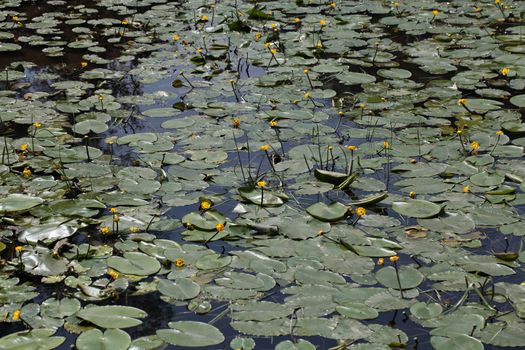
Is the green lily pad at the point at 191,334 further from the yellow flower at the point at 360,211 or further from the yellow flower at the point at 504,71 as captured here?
the yellow flower at the point at 504,71

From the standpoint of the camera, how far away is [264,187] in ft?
11.2

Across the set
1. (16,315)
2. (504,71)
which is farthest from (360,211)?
(504,71)

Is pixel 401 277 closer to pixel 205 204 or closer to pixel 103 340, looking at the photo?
pixel 205 204

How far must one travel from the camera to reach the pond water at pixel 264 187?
8.41ft

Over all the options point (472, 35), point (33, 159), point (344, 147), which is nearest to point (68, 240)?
point (33, 159)

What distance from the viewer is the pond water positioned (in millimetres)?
2562

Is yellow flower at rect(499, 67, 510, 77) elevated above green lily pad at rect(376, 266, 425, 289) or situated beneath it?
elevated above

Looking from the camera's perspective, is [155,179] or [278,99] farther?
[278,99]

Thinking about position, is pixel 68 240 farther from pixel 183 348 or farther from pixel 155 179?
pixel 183 348

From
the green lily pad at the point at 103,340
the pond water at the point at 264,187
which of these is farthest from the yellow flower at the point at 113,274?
the green lily pad at the point at 103,340

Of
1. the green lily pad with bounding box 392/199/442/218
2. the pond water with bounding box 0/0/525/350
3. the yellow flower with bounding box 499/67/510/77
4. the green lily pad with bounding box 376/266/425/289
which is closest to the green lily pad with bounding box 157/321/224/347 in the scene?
the pond water with bounding box 0/0/525/350

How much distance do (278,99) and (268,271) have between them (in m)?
1.81

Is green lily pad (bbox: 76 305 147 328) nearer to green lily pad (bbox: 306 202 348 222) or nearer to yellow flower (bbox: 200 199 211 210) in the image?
yellow flower (bbox: 200 199 211 210)

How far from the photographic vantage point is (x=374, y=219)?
3.14m
